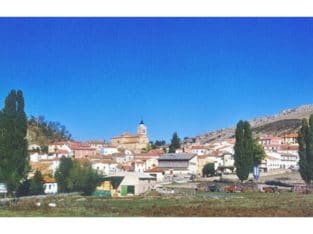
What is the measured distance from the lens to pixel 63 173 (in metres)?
13.3

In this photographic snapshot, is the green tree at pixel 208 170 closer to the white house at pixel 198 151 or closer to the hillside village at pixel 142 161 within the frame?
the hillside village at pixel 142 161

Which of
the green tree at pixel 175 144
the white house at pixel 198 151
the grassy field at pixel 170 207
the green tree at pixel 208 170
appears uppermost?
the white house at pixel 198 151

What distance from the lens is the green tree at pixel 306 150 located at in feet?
43.2

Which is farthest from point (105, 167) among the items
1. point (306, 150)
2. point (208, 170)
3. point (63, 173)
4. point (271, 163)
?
point (306, 150)

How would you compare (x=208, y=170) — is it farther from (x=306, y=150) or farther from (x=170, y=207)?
(x=170, y=207)

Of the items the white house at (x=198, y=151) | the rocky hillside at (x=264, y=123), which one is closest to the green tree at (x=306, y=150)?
the rocky hillside at (x=264, y=123)

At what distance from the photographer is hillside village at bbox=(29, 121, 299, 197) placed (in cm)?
1316

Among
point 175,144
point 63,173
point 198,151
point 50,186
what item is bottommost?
point 50,186

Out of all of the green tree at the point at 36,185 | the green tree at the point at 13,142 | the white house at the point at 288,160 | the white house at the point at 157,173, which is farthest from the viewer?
the white house at the point at 288,160

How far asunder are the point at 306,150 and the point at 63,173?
5282mm

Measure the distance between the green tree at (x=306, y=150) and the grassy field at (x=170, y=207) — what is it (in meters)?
0.69

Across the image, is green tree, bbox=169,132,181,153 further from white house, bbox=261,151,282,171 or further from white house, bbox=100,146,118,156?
white house, bbox=261,151,282,171

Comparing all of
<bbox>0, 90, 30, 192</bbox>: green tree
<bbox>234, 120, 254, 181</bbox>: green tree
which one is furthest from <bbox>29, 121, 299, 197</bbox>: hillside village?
<bbox>0, 90, 30, 192</bbox>: green tree
